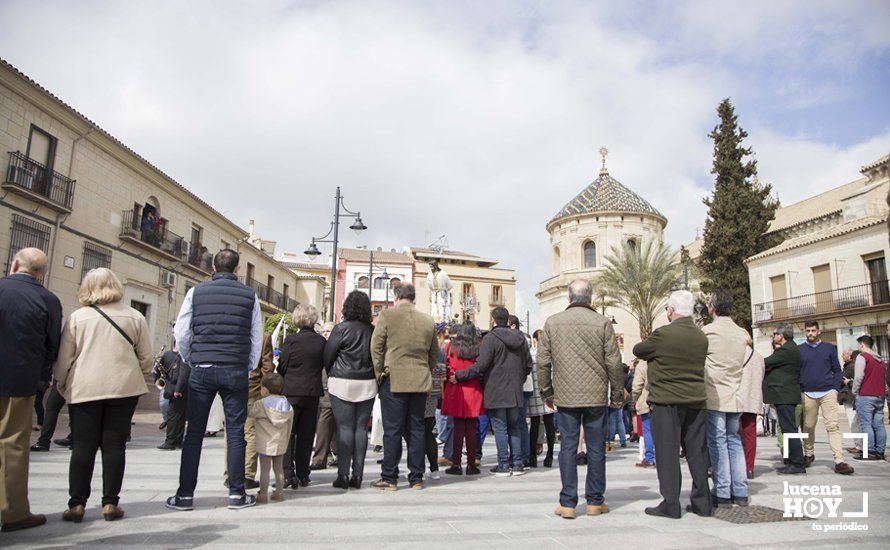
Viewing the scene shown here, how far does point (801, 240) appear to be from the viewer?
29312 millimetres

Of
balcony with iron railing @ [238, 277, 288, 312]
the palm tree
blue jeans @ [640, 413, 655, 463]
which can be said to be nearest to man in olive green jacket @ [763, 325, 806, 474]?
blue jeans @ [640, 413, 655, 463]

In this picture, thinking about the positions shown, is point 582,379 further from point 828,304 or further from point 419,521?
point 828,304

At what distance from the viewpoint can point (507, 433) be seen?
6707mm

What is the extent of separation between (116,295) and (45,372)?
0.75 metres

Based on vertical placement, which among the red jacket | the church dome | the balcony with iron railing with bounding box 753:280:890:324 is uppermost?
the church dome

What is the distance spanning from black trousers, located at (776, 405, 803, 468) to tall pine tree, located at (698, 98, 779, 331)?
25907 mm

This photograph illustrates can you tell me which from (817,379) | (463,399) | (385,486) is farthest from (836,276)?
(385,486)

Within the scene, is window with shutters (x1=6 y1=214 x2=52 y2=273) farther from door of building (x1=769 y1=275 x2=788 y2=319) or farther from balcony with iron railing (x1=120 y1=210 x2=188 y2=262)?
door of building (x1=769 y1=275 x2=788 y2=319)

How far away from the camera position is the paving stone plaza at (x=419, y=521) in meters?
3.60

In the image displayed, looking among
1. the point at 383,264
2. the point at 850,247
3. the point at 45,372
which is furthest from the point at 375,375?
the point at 383,264

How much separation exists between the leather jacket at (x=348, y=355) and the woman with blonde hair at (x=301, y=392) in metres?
0.14

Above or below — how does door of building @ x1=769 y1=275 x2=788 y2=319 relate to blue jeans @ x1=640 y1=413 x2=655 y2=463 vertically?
above

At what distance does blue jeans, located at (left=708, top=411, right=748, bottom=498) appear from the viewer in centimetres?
486

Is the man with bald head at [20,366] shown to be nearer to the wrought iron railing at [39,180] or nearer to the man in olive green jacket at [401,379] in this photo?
→ the man in olive green jacket at [401,379]
